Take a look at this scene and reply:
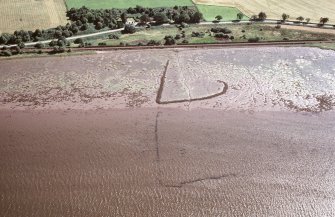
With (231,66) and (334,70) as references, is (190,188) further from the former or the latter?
(334,70)

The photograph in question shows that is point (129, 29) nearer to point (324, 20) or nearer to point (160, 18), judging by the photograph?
point (160, 18)

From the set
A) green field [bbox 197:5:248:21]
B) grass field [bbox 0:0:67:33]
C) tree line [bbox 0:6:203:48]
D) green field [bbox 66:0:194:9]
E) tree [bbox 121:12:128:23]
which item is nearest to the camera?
tree line [bbox 0:6:203:48]

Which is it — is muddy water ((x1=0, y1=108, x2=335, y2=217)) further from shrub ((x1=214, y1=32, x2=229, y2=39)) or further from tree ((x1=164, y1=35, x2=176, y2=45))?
shrub ((x1=214, y1=32, x2=229, y2=39))

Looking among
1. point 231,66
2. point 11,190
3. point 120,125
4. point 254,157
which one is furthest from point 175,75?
point 11,190

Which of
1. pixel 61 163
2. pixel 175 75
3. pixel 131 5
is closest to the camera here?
pixel 61 163

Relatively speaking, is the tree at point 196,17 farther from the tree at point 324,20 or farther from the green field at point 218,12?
the tree at point 324,20

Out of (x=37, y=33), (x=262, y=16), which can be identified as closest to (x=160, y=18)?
(x=262, y=16)

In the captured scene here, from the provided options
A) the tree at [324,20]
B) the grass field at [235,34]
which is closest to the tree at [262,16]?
the grass field at [235,34]

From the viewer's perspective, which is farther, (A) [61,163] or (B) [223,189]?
(A) [61,163]

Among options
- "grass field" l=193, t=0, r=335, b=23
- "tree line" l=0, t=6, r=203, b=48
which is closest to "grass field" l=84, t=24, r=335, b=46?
"tree line" l=0, t=6, r=203, b=48
